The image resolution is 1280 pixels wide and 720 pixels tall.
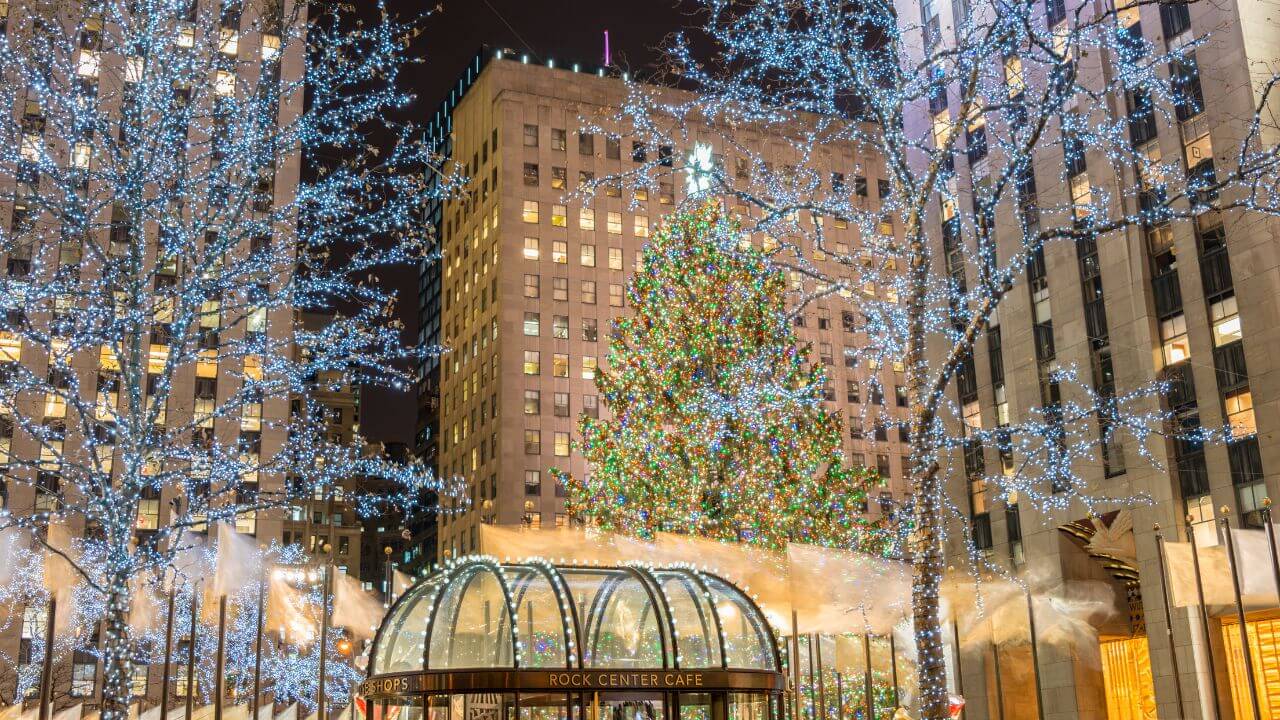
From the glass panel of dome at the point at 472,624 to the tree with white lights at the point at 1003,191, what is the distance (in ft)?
22.8

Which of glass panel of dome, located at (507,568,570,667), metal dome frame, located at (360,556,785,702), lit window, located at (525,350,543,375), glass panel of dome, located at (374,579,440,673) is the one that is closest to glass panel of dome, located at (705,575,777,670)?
metal dome frame, located at (360,556,785,702)

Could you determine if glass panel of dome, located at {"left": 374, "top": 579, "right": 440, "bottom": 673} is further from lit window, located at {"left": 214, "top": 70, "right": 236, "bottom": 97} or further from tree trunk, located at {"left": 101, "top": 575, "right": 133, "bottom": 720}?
lit window, located at {"left": 214, "top": 70, "right": 236, "bottom": 97}

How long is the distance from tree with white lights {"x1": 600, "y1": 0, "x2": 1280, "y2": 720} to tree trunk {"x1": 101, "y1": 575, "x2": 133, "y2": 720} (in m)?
11.5

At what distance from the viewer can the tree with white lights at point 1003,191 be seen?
66.1 feet

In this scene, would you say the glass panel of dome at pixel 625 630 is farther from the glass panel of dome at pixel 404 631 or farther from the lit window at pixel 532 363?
the lit window at pixel 532 363

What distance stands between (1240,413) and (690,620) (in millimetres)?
26014

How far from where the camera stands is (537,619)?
1806 centimetres

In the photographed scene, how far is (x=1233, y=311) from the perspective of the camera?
3797cm

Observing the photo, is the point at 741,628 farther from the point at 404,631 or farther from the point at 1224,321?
the point at 1224,321

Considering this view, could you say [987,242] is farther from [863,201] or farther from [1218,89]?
[863,201]

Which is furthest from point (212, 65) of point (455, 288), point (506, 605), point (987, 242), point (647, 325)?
point (455, 288)

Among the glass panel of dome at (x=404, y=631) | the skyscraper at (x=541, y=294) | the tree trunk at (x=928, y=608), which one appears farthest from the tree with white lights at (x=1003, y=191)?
the skyscraper at (x=541, y=294)

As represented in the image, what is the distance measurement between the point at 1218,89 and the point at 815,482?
18.6 metres

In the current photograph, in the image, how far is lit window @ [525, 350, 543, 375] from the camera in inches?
3487
